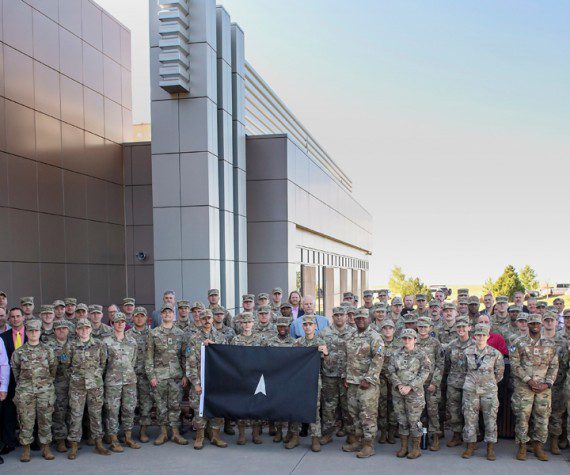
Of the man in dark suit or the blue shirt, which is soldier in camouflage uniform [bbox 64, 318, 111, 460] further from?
the blue shirt

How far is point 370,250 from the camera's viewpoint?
39.2m

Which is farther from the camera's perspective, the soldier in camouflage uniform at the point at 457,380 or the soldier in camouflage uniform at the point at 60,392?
the soldier in camouflage uniform at the point at 60,392

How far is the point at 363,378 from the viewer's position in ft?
25.6

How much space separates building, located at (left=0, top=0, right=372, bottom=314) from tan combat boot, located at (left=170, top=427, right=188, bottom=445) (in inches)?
209

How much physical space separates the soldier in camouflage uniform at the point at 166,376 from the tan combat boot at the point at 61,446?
4.31 ft

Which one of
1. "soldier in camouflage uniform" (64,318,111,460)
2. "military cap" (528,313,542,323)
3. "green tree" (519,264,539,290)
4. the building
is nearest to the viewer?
"military cap" (528,313,542,323)

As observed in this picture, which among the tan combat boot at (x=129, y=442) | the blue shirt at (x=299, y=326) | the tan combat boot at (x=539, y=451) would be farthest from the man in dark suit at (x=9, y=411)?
the tan combat boot at (x=539, y=451)

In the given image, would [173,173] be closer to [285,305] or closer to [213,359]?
→ [285,305]

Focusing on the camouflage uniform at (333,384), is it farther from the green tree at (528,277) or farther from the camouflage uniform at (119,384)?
the green tree at (528,277)

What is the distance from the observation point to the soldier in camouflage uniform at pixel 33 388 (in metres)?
7.73

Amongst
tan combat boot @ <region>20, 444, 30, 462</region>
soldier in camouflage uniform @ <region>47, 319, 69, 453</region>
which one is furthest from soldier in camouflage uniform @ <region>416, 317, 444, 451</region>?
tan combat boot @ <region>20, 444, 30, 462</region>

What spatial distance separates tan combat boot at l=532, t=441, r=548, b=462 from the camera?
7.42 meters

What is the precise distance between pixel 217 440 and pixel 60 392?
2.42 metres

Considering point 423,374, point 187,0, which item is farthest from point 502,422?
point 187,0
